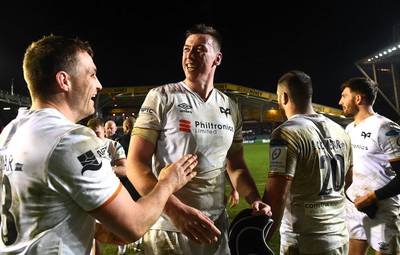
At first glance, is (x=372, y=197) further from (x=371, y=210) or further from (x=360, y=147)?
(x=360, y=147)

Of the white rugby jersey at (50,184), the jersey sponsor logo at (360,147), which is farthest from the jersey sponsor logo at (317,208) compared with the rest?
the white rugby jersey at (50,184)

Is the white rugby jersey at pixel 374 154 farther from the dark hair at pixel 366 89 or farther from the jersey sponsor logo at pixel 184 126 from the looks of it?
the jersey sponsor logo at pixel 184 126

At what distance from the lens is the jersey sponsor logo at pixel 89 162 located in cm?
137

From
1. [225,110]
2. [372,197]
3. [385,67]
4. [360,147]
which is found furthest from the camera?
[385,67]

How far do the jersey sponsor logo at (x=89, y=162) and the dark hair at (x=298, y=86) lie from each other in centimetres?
190

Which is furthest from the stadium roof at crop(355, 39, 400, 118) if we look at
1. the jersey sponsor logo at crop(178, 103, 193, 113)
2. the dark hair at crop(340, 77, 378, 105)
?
the jersey sponsor logo at crop(178, 103, 193, 113)

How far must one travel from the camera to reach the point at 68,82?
159 cm

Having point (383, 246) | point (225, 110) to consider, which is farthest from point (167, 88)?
point (383, 246)

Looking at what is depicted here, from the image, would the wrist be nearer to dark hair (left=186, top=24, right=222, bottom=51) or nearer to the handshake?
the handshake

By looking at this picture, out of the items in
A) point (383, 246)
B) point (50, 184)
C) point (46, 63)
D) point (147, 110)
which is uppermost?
point (46, 63)

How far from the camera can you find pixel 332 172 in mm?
2736

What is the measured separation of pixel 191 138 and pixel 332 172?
1234mm

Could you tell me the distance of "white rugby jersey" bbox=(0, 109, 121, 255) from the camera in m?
1.35

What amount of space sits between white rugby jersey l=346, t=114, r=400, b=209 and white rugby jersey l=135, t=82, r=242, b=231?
2.12 metres
